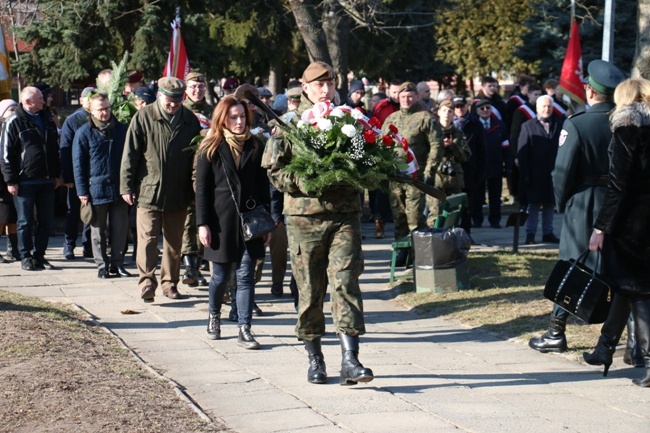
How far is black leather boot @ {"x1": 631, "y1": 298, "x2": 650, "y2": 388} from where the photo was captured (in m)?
7.36

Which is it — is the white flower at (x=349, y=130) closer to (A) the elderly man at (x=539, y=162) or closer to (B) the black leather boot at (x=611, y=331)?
(B) the black leather boot at (x=611, y=331)

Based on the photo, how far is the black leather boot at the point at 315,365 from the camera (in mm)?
7355

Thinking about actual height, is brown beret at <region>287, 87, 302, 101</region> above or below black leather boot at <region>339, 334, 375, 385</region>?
above

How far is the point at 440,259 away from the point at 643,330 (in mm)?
3736

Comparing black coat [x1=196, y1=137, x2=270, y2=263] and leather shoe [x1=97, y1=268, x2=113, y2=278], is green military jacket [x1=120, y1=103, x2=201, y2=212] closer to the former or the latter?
leather shoe [x1=97, y1=268, x2=113, y2=278]

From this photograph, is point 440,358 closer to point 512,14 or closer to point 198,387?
point 198,387

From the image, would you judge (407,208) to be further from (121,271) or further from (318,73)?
(318,73)

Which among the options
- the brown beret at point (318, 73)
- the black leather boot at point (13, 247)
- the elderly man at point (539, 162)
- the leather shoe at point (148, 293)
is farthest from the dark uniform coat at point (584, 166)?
the black leather boot at point (13, 247)

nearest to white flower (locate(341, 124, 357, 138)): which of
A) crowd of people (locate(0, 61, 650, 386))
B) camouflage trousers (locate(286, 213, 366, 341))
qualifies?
crowd of people (locate(0, 61, 650, 386))

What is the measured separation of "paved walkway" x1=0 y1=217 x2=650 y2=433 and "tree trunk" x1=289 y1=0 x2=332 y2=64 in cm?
662

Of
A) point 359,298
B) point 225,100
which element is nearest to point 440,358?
point 359,298

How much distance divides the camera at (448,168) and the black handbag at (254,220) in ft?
16.4

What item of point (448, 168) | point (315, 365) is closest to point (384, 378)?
point (315, 365)

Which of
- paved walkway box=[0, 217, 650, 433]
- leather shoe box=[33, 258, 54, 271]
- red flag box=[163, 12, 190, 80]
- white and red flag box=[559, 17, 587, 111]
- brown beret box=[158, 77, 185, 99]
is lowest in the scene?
paved walkway box=[0, 217, 650, 433]
